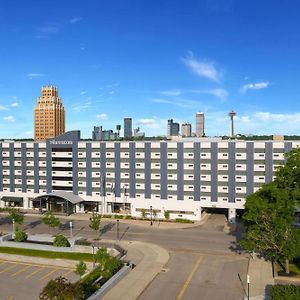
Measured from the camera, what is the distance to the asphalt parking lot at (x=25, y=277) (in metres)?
39.6

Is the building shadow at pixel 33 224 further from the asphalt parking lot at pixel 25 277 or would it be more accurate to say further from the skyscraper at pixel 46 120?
the skyscraper at pixel 46 120

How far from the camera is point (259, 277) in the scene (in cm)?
4375

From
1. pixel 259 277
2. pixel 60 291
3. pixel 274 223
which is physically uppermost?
pixel 274 223

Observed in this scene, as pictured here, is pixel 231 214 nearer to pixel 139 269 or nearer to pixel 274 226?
pixel 274 226

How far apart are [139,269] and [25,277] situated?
506 inches

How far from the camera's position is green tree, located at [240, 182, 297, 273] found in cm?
A: 4388

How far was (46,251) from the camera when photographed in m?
55.2

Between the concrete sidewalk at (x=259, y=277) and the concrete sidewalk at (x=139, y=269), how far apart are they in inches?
410

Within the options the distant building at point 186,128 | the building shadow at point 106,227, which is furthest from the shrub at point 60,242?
the distant building at point 186,128

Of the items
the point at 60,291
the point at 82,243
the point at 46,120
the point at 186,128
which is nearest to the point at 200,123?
the point at 186,128

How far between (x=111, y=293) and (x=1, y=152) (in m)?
67.2

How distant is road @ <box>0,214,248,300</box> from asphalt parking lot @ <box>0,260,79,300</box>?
11084mm

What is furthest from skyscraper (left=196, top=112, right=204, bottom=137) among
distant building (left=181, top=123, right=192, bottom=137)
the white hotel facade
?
the white hotel facade

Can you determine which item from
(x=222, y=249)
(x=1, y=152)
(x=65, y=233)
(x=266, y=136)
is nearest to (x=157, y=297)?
(x=222, y=249)
